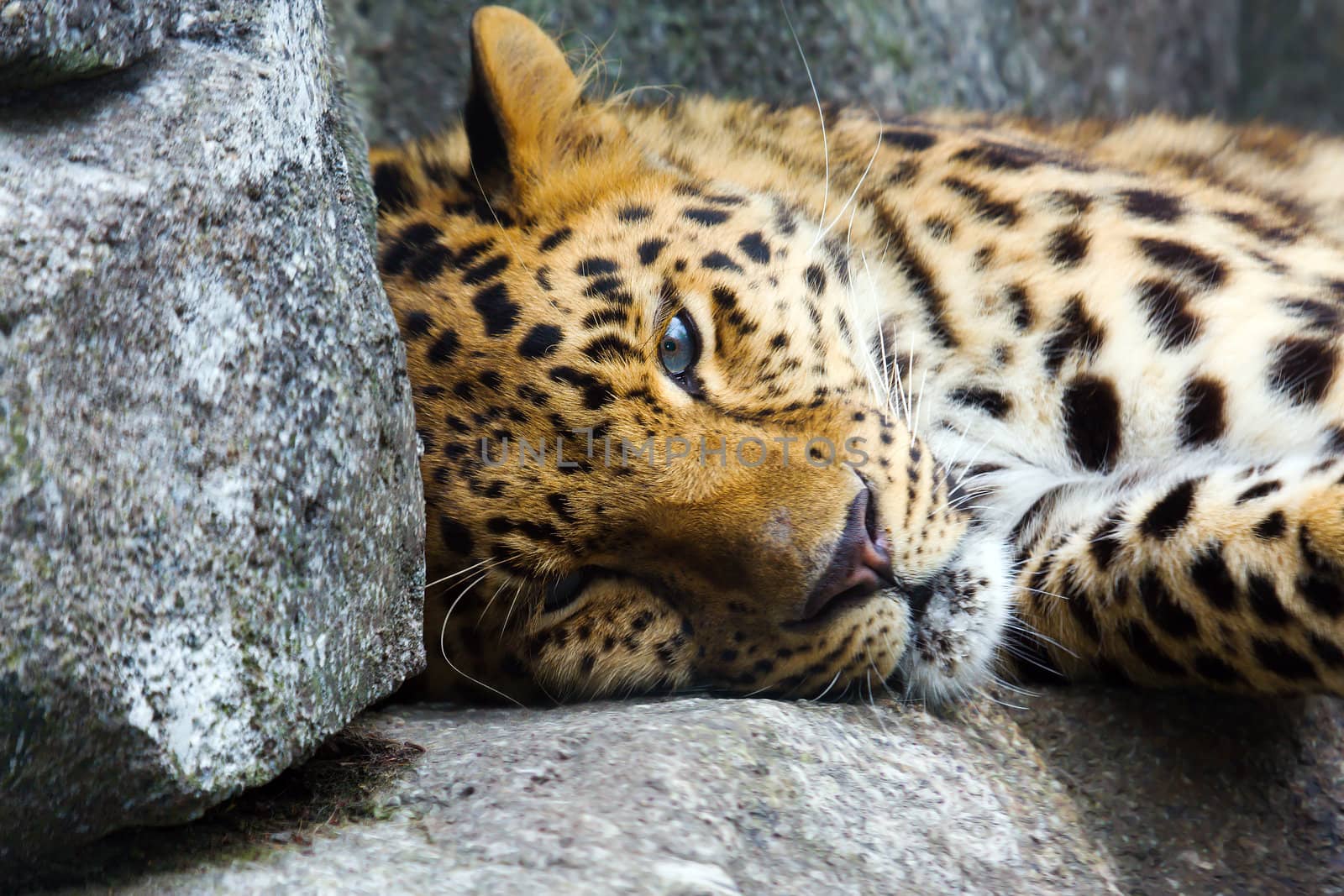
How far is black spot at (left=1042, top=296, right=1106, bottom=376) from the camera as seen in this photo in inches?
135

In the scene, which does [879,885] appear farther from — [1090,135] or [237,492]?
[1090,135]

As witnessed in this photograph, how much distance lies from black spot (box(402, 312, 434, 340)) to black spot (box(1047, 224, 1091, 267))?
1747 mm

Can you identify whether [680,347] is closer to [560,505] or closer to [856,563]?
[560,505]

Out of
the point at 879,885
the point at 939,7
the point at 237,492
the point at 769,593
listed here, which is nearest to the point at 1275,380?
the point at 769,593

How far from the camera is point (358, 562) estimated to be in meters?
2.60

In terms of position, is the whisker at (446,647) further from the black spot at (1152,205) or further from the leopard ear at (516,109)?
the black spot at (1152,205)

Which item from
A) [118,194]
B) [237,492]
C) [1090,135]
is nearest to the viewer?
[118,194]

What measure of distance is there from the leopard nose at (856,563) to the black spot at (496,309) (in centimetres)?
95

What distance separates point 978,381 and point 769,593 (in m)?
1.06

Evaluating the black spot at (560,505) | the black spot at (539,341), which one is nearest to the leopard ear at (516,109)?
the black spot at (539,341)

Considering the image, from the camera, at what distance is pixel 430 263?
3.34 metres

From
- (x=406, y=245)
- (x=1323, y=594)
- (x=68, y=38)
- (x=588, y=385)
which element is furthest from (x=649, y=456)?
(x=1323, y=594)

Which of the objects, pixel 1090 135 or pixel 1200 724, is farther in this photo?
pixel 1090 135

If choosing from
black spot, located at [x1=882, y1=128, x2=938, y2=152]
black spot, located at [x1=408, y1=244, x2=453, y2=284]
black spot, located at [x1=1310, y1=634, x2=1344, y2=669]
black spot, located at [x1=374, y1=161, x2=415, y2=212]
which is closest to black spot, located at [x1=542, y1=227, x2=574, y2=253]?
black spot, located at [x1=408, y1=244, x2=453, y2=284]
